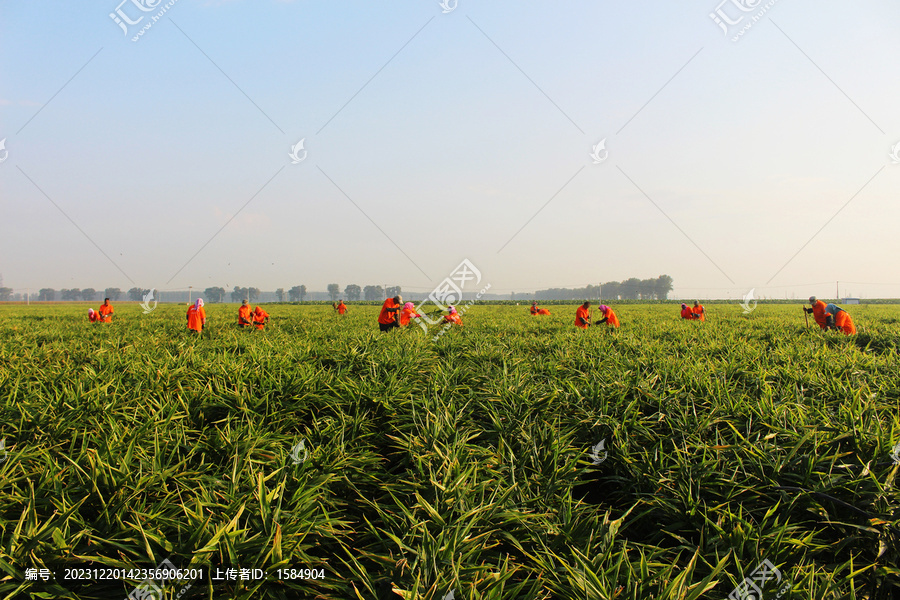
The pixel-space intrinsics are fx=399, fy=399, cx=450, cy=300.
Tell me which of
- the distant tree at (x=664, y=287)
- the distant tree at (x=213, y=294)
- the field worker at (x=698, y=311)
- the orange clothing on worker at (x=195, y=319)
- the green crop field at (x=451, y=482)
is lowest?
the green crop field at (x=451, y=482)

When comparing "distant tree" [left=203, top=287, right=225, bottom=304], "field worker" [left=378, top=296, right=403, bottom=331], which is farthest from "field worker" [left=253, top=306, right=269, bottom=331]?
"distant tree" [left=203, top=287, right=225, bottom=304]

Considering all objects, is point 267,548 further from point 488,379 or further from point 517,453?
point 488,379

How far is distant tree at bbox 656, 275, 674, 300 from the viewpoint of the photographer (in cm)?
14512

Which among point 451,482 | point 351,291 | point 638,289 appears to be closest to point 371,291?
point 351,291

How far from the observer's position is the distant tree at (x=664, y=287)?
145 metres

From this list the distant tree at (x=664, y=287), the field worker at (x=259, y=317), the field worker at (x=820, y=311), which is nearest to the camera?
the field worker at (x=820, y=311)

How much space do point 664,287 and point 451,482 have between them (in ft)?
536

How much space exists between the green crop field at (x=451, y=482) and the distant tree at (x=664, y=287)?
157m

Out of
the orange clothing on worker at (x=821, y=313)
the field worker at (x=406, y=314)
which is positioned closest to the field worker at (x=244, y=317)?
the field worker at (x=406, y=314)

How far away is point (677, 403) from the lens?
4094 mm

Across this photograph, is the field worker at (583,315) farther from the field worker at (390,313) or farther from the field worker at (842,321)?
the field worker at (842,321)

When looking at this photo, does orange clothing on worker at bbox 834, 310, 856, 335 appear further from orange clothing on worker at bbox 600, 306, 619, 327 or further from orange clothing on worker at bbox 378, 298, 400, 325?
orange clothing on worker at bbox 378, 298, 400, 325

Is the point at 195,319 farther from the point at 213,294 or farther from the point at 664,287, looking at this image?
the point at 213,294

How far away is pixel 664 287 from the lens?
479 feet
